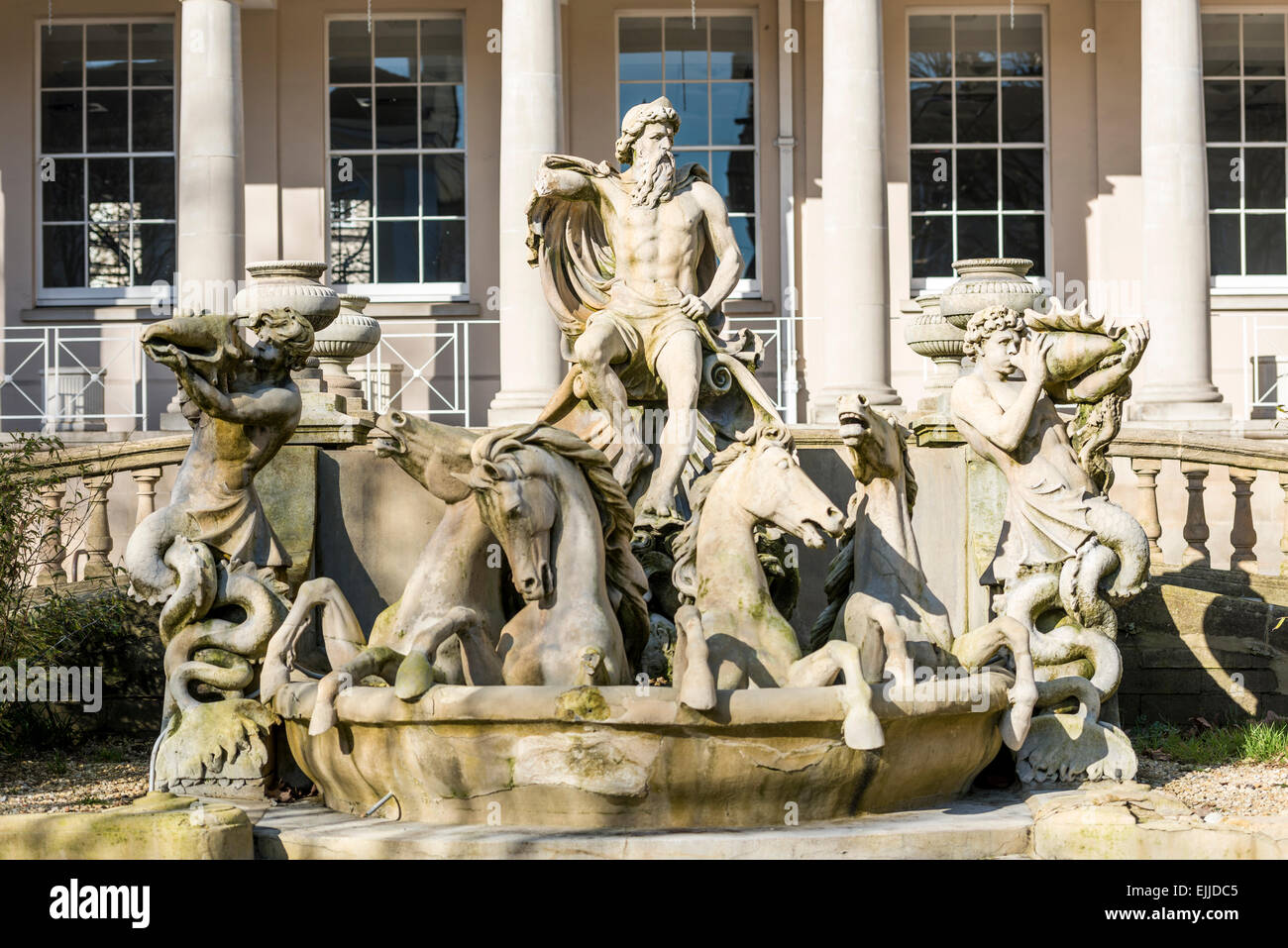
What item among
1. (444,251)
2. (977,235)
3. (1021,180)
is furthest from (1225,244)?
(444,251)

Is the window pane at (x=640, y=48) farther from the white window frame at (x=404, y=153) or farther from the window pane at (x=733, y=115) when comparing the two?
the white window frame at (x=404, y=153)

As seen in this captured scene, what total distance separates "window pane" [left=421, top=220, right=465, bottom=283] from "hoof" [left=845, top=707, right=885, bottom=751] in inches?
579

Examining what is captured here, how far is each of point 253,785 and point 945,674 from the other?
2937 millimetres

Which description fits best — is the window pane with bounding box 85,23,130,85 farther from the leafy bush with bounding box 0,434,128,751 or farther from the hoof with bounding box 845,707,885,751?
the hoof with bounding box 845,707,885,751

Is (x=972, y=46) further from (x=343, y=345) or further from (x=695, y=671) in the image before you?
(x=695, y=671)

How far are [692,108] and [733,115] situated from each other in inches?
18.2

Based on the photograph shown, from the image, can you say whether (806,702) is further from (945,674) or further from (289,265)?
(289,265)

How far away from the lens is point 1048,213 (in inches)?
838

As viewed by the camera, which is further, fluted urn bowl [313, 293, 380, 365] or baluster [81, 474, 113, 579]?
fluted urn bowl [313, 293, 380, 365]

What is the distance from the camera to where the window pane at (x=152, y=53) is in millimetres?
21266

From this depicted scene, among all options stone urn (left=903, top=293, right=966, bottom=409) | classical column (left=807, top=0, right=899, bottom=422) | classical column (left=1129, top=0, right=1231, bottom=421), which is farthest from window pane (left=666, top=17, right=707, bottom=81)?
stone urn (left=903, top=293, right=966, bottom=409)

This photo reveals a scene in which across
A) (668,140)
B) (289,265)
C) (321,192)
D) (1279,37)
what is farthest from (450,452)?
(1279,37)

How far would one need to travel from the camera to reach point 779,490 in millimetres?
7555

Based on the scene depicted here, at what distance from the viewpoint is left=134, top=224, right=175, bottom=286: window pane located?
69.2ft
